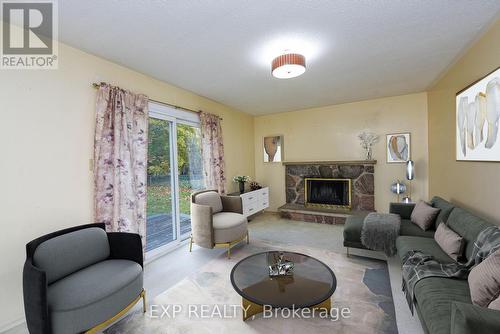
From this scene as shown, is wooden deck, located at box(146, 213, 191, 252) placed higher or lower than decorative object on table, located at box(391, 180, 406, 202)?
lower

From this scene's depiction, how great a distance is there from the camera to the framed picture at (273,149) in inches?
206

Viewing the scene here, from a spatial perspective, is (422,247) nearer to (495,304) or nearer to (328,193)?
(495,304)

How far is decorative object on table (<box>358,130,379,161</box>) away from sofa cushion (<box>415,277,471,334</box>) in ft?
10.1

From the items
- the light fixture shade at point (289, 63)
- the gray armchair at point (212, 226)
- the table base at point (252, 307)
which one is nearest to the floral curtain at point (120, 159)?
the gray armchair at point (212, 226)

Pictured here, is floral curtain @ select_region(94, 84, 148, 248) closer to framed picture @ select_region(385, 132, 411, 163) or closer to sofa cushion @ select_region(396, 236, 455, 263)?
sofa cushion @ select_region(396, 236, 455, 263)

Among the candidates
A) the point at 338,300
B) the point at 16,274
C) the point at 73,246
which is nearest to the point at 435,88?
the point at 338,300

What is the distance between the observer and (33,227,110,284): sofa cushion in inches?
62.9

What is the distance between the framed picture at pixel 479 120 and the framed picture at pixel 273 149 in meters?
3.17

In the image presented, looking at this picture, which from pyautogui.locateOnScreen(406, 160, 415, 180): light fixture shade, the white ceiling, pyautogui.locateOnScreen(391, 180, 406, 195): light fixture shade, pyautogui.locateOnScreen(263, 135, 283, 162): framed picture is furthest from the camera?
pyautogui.locateOnScreen(263, 135, 283, 162): framed picture

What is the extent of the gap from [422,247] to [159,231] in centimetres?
332

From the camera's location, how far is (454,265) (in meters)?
1.71

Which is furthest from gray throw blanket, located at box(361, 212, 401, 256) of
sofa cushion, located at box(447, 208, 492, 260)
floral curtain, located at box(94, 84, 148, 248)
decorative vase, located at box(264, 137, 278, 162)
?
decorative vase, located at box(264, 137, 278, 162)

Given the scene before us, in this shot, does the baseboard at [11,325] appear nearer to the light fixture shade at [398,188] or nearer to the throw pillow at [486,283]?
the throw pillow at [486,283]

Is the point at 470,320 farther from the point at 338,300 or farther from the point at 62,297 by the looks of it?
the point at 62,297
